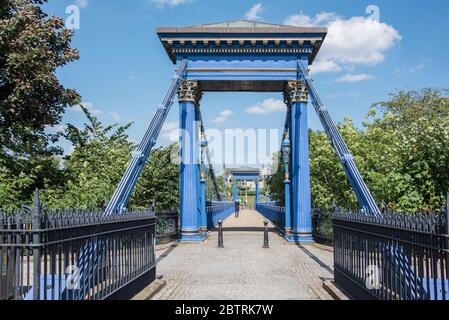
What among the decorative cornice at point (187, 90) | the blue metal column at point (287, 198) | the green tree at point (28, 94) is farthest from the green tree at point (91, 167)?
the blue metal column at point (287, 198)

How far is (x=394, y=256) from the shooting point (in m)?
6.54

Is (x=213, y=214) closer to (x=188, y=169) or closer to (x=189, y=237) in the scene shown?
(x=189, y=237)

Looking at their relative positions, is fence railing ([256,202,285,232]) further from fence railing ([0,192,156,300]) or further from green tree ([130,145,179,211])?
fence railing ([0,192,156,300])

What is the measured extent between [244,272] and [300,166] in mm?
8657

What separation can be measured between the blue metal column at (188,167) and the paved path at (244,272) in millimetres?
1266

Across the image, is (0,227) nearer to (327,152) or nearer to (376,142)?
(327,152)

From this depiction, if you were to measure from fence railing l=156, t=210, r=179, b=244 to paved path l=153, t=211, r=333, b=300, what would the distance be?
1016mm

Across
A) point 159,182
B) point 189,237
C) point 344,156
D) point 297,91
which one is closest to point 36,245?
point 344,156

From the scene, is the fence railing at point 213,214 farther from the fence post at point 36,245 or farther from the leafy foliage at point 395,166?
the fence post at point 36,245

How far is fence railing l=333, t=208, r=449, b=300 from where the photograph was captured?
5301mm

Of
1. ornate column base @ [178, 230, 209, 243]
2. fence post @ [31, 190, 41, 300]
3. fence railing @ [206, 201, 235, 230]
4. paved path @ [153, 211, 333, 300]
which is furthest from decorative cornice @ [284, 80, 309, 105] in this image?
fence post @ [31, 190, 41, 300]

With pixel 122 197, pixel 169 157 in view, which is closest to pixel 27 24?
pixel 122 197

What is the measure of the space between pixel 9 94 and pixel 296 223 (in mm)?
11673

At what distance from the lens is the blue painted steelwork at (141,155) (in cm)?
1366
